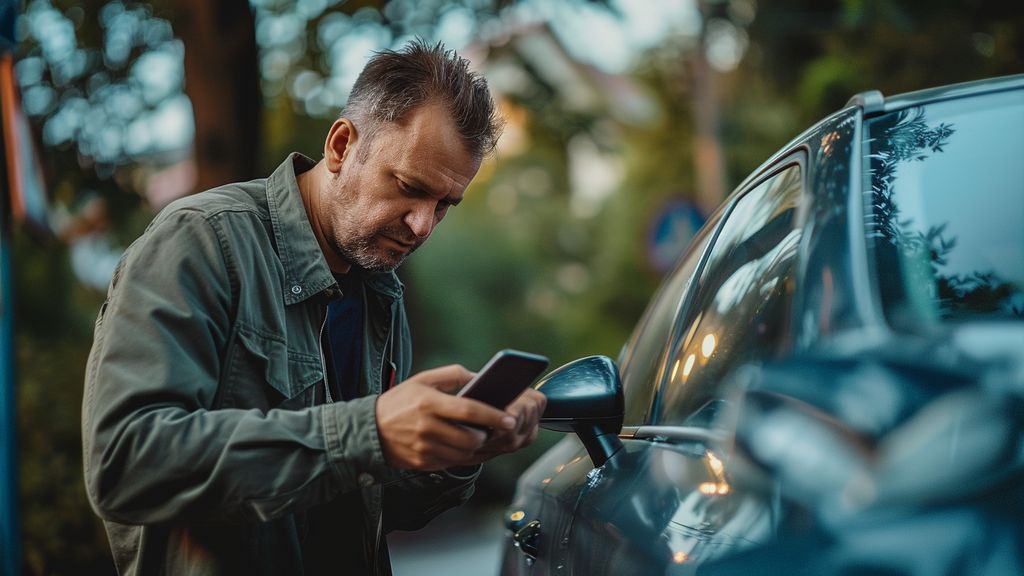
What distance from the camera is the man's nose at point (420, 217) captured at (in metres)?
2.49

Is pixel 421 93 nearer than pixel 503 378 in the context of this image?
No

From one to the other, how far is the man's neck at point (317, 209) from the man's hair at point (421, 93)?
148 millimetres

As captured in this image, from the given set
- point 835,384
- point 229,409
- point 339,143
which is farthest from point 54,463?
point 835,384

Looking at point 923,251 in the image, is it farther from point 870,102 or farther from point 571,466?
point 571,466

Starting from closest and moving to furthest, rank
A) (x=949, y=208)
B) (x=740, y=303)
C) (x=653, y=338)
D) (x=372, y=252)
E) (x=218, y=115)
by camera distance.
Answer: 1. (x=949, y=208)
2. (x=740, y=303)
3. (x=372, y=252)
4. (x=653, y=338)
5. (x=218, y=115)

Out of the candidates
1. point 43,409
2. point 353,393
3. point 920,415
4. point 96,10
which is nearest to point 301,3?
point 96,10

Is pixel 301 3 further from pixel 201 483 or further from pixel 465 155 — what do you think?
pixel 201 483

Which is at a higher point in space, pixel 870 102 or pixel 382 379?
A: pixel 870 102

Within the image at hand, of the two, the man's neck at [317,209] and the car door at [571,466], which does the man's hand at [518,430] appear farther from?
the man's neck at [317,209]

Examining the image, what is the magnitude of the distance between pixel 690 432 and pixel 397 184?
0.81 metres

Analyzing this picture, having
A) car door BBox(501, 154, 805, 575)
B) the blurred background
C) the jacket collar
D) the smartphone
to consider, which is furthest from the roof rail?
the blurred background

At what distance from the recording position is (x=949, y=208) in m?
1.95

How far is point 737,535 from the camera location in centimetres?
152

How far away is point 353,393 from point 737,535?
4.33 ft
